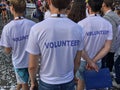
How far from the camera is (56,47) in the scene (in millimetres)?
2668

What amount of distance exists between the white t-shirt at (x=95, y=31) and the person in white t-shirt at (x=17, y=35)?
78 centimetres

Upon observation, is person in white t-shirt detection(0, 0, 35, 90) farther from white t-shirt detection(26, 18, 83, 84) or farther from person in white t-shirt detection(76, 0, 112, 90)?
white t-shirt detection(26, 18, 83, 84)

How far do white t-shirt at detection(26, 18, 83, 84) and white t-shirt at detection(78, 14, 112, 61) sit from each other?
2.68 ft

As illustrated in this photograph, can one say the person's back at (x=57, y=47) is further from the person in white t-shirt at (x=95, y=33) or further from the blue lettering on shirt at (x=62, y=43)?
the person in white t-shirt at (x=95, y=33)

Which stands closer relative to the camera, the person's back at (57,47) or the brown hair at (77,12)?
the person's back at (57,47)

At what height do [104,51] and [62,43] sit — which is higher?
[62,43]

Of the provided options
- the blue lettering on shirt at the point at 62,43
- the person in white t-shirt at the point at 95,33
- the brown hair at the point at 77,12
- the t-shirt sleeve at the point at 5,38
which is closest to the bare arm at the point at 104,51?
the person in white t-shirt at the point at 95,33

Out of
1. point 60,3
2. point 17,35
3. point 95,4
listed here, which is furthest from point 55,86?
point 95,4

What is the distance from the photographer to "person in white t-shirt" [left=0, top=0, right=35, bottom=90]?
375cm

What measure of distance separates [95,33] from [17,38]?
3.48ft

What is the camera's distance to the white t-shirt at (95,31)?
143 inches

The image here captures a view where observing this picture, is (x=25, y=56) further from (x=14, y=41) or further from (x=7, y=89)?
(x=7, y=89)

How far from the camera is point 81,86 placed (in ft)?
13.5

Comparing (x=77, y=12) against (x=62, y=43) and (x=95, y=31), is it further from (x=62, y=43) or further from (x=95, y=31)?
(x=62, y=43)
